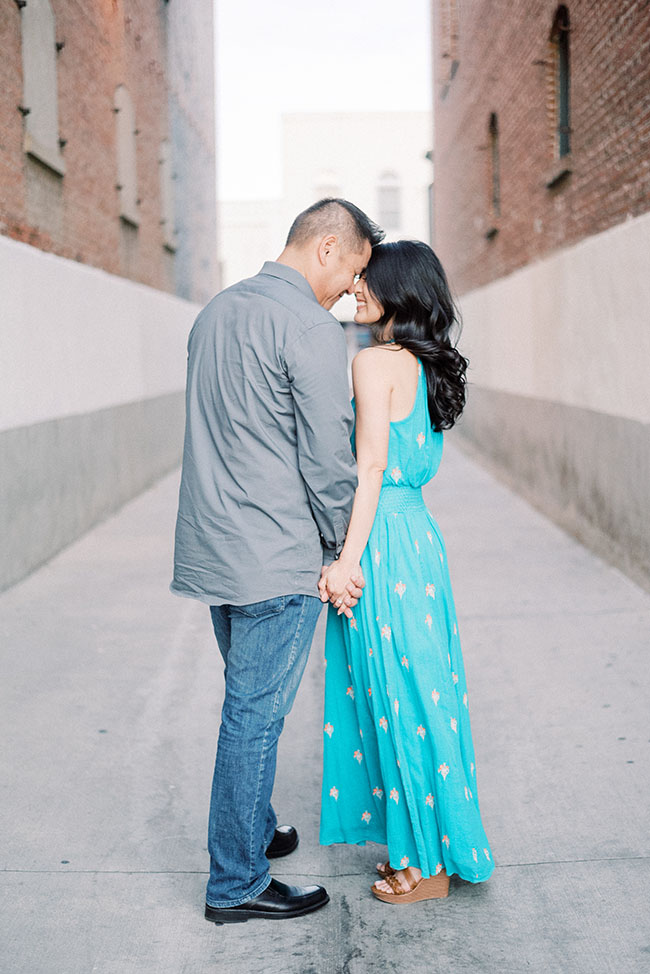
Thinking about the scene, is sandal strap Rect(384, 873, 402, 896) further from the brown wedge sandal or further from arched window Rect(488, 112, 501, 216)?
arched window Rect(488, 112, 501, 216)

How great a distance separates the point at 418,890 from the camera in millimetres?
3000

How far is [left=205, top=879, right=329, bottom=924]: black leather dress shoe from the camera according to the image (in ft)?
9.52

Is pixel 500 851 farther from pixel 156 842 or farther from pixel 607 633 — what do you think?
pixel 607 633

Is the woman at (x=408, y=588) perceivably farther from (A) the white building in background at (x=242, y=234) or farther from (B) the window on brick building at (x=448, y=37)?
(A) the white building in background at (x=242, y=234)

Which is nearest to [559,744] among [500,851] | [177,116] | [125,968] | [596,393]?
[500,851]

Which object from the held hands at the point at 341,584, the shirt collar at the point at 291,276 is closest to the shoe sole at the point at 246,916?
the held hands at the point at 341,584

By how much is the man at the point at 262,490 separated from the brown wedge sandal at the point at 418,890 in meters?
0.37

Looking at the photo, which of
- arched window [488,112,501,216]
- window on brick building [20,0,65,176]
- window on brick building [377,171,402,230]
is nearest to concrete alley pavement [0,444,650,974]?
window on brick building [20,0,65,176]

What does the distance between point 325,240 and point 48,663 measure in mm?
3273

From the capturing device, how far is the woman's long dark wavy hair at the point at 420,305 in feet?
9.52

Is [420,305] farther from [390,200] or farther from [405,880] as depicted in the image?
[390,200]

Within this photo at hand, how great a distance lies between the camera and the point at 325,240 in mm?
2816

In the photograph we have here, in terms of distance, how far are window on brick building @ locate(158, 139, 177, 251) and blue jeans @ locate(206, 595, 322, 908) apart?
12334 millimetres

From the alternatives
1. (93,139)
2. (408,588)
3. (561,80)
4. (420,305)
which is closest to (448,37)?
(561,80)
